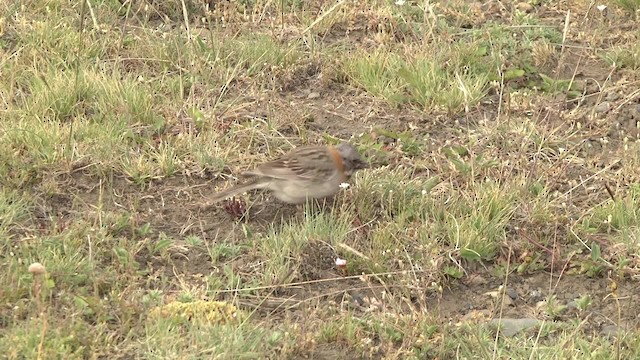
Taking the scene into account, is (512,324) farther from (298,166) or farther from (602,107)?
(602,107)

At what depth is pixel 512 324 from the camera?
613cm

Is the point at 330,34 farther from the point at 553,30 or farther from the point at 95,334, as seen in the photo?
the point at 95,334

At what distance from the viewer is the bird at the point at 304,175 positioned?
22.9 feet

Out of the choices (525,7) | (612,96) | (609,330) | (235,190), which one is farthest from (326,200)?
(525,7)

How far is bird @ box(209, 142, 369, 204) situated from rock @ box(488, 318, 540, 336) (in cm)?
148

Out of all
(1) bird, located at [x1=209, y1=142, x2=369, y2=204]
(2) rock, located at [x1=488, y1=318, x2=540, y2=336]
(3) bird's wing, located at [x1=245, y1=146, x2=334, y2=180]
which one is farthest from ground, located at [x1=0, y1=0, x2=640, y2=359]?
(3) bird's wing, located at [x1=245, y1=146, x2=334, y2=180]

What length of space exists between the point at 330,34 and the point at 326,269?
3184 mm

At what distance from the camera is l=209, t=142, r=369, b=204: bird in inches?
274

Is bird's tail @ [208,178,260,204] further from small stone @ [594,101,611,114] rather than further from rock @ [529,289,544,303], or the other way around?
small stone @ [594,101,611,114]

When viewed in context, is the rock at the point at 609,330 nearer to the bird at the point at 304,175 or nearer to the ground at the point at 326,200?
the ground at the point at 326,200

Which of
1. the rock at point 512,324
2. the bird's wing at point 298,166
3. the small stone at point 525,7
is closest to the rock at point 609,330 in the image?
the rock at point 512,324

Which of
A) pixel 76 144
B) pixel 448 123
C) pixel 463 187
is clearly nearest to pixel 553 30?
pixel 448 123

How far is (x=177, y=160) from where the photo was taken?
7.44m

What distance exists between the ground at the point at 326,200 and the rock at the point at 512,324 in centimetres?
1
